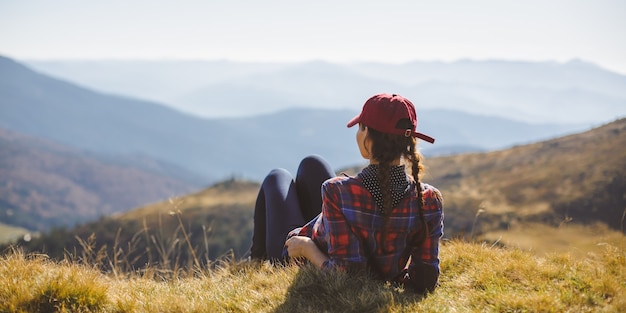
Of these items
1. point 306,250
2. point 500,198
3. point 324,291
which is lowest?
point 500,198

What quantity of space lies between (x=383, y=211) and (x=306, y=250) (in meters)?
0.71

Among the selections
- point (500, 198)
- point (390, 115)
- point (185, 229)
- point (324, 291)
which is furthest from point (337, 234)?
point (185, 229)

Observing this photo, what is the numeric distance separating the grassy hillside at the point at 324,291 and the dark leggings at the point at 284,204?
40 cm

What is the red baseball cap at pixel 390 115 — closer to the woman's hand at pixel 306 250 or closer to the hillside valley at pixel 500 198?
the woman's hand at pixel 306 250

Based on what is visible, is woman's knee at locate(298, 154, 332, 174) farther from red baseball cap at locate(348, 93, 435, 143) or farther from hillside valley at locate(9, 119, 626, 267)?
hillside valley at locate(9, 119, 626, 267)

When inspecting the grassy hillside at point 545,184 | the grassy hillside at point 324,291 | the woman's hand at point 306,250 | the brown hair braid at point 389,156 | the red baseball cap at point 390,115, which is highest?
the red baseball cap at point 390,115

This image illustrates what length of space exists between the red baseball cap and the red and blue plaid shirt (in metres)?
0.32

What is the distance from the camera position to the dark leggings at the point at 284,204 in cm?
444

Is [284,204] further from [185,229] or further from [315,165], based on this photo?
[185,229]

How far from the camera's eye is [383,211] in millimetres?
3195

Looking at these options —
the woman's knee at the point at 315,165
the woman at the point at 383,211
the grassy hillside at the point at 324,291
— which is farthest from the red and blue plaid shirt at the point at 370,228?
the woman's knee at the point at 315,165

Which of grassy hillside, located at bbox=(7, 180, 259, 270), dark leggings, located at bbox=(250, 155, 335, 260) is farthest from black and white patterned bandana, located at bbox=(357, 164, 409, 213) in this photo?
grassy hillside, located at bbox=(7, 180, 259, 270)

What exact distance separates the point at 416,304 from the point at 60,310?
255cm

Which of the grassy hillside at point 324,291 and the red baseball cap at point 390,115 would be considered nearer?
the red baseball cap at point 390,115
